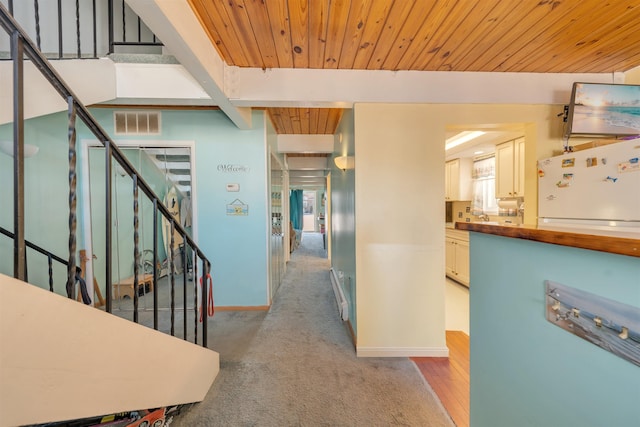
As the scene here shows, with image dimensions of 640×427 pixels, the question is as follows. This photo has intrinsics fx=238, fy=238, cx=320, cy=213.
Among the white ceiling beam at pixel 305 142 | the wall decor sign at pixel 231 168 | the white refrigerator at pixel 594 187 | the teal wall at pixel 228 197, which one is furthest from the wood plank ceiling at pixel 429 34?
the white ceiling beam at pixel 305 142

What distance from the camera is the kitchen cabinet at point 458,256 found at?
12.4 feet

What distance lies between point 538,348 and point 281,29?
7.05 feet

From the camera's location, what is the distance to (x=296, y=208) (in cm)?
1014

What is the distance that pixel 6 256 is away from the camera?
8.36ft

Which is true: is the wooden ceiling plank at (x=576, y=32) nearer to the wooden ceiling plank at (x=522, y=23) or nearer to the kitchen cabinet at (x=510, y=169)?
the wooden ceiling plank at (x=522, y=23)

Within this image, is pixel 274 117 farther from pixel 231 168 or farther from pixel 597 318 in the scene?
pixel 597 318

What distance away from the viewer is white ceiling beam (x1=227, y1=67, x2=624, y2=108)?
6.90ft

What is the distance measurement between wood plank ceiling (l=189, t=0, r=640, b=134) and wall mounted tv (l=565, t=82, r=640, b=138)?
0.24 metres

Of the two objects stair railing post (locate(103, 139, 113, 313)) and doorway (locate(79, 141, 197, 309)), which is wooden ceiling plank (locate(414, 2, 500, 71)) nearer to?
stair railing post (locate(103, 139, 113, 313))

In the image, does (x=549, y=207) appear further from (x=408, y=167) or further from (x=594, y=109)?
(x=408, y=167)

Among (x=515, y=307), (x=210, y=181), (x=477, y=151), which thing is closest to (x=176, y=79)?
(x=210, y=181)

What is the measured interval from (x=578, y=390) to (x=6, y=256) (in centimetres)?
453

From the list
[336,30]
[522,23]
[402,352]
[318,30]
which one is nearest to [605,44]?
[522,23]

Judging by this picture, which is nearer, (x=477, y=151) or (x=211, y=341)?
(x=211, y=341)
